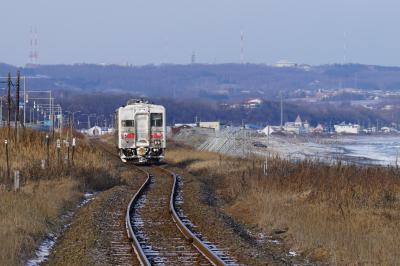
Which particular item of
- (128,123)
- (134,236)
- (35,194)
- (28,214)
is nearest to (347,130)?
(128,123)

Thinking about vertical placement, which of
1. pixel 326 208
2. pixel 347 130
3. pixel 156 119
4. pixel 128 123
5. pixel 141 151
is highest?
pixel 156 119

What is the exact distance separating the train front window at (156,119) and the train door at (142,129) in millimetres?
260

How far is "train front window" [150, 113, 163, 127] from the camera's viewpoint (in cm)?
3956

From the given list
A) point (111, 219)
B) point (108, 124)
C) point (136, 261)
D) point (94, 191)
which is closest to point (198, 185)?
point (94, 191)

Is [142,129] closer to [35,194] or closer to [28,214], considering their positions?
[35,194]

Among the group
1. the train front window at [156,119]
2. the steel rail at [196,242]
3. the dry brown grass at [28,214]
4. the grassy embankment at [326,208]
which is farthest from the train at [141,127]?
the steel rail at [196,242]

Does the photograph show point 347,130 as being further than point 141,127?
Yes

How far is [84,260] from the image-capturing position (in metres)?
12.4

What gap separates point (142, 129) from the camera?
39688mm

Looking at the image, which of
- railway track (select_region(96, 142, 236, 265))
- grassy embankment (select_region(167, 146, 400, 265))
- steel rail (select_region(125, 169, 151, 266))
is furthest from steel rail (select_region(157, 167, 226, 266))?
grassy embankment (select_region(167, 146, 400, 265))

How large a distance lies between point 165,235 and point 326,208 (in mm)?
3715

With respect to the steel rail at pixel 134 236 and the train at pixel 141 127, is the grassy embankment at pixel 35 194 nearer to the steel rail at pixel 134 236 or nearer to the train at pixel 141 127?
the steel rail at pixel 134 236

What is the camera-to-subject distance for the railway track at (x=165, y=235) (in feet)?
41.5

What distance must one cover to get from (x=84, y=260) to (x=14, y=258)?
1.01 m
